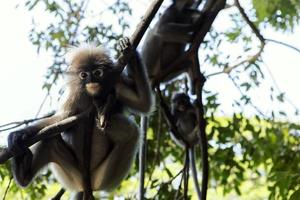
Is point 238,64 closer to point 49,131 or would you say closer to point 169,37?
point 169,37

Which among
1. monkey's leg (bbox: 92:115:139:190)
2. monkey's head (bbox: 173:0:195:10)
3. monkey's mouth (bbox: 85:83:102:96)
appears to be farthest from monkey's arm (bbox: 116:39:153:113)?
monkey's head (bbox: 173:0:195:10)

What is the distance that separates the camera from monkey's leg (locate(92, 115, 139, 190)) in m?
3.67

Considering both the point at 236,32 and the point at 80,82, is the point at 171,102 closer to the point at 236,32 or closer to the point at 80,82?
the point at 236,32

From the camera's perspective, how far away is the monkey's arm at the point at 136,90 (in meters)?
3.50

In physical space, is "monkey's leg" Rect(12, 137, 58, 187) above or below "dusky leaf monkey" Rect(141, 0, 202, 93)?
below

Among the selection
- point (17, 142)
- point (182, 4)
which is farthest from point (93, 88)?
point (182, 4)

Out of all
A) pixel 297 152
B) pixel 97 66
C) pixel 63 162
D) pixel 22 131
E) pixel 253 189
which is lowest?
pixel 253 189

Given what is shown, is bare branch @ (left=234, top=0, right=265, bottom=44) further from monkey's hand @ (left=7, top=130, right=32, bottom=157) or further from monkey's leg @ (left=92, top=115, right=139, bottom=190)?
monkey's hand @ (left=7, top=130, right=32, bottom=157)

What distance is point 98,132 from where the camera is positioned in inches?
147

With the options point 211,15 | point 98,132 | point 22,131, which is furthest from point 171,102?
point 22,131

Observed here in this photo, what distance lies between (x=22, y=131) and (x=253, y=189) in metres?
5.48

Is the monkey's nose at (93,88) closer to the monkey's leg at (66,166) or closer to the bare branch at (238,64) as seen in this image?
the monkey's leg at (66,166)

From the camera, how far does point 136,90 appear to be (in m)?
3.63

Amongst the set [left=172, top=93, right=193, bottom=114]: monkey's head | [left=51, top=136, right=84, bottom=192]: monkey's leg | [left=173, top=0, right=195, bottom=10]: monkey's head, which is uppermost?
[left=173, top=0, right=195, bottom=10]: monkey's head
